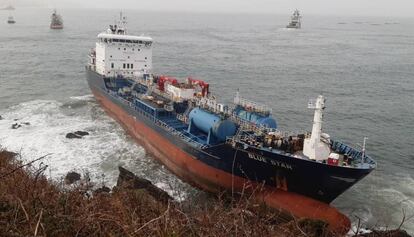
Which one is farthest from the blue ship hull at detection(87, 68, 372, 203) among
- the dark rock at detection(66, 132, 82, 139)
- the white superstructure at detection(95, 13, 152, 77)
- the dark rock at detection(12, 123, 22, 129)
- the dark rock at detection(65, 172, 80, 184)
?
the white superstructure at detection(95, 13, 152, 77)

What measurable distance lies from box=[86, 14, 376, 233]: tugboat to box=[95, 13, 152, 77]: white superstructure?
5069mm

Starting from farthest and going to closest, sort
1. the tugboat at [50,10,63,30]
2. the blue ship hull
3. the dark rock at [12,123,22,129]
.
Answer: the tugboat at [50,10,63,30] < the dark rock at [12,123,22,129] < the blue ship hull

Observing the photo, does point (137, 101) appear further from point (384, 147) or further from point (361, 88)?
point (361, 88)

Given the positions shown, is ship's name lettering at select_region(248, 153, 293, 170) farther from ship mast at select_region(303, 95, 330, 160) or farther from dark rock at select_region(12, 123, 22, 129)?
dark rock at select_region(12, 123, 22, 129)

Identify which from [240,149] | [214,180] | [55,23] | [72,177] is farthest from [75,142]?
[55,23]

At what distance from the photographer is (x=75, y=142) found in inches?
1068

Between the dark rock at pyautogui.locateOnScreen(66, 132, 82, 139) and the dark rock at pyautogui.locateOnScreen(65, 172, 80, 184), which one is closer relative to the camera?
the dark rock at pyautogui.locateOnScreen(65, 172, 80, 184)

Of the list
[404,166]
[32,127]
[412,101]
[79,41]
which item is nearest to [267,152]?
[404,166]

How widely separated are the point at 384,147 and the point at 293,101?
39.8 feet

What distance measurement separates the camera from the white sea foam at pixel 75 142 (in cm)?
2284

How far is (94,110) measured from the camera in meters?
35.9

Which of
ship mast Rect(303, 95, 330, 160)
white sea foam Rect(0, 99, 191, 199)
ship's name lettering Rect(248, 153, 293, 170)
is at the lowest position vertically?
white sea foam Rect(0, 99, 191, 199)

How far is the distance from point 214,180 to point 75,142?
12.1 metres

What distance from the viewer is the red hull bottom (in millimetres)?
16891
